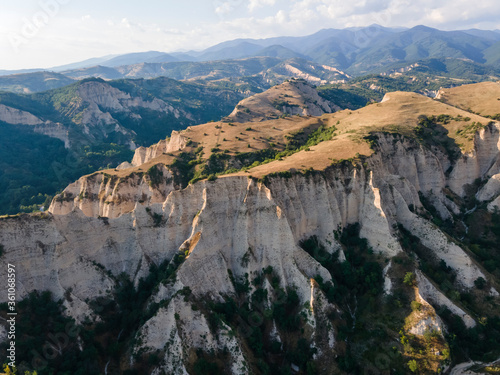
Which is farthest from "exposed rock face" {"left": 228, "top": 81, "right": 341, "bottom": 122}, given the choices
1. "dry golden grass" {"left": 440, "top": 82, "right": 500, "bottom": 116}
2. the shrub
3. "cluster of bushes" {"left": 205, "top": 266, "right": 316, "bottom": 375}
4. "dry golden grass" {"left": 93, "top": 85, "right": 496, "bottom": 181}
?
the shrub

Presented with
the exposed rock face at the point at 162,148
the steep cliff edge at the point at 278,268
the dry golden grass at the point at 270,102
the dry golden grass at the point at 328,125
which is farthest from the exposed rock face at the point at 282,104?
the steep cliff edge at the point at 278,268

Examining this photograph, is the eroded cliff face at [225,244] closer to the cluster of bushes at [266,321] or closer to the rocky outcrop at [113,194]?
the cluster of bushes at [266,321]

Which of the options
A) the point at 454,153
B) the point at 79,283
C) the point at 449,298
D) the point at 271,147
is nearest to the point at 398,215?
the point at 449,298

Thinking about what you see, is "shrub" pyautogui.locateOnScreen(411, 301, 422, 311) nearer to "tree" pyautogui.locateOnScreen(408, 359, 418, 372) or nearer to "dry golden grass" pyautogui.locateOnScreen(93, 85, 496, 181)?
"tree" pyautogui.locateOnScreen(408, 359, 418, 372)

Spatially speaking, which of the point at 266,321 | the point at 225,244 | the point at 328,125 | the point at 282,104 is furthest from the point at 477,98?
the point at 266,321

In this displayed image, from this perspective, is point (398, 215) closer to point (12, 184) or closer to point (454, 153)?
point (454, 153)
